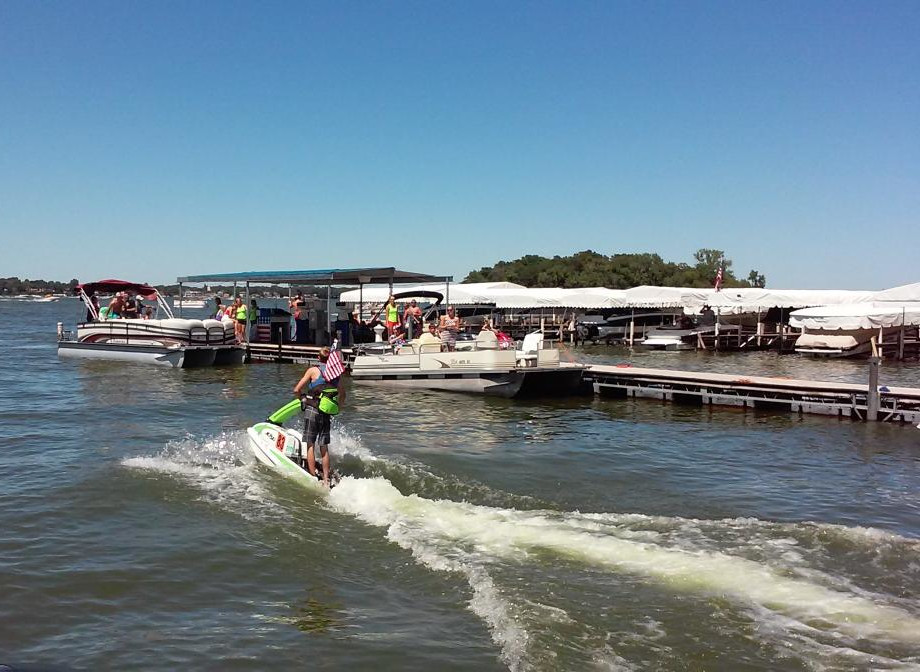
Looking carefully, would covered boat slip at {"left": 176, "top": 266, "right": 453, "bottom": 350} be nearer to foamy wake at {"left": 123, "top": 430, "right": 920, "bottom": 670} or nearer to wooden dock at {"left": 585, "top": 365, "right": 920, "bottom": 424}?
wooden dock at {"left": 585, "top": 365, "right": 920, "bottom": 424}

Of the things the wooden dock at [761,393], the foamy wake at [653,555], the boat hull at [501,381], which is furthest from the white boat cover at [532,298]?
the foamy wake at [653,555]

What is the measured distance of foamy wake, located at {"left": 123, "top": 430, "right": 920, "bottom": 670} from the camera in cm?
604

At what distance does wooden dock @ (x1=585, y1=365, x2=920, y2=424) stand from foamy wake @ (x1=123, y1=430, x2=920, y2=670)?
9.64 meters

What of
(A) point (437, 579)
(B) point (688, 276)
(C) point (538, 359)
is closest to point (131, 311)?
(C) point (538, 359)

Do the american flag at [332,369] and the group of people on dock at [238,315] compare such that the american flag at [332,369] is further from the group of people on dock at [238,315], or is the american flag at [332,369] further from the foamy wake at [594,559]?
the group of people on dock at [238,315]

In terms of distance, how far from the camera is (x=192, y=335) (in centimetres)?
2662

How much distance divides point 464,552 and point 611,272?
7935cm

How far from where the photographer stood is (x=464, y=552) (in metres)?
7.84

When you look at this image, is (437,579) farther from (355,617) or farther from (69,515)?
(69,515)

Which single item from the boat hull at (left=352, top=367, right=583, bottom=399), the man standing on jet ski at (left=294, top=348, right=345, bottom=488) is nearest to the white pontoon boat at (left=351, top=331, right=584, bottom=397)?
the boat hull at (left=352, top=367, right=583, bottom=399)

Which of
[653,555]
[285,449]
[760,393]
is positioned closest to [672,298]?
[760,393]

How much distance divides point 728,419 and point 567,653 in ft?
42.5

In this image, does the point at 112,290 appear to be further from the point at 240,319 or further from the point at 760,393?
the point at 760,393

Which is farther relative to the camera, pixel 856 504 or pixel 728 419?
pixel 728 419
